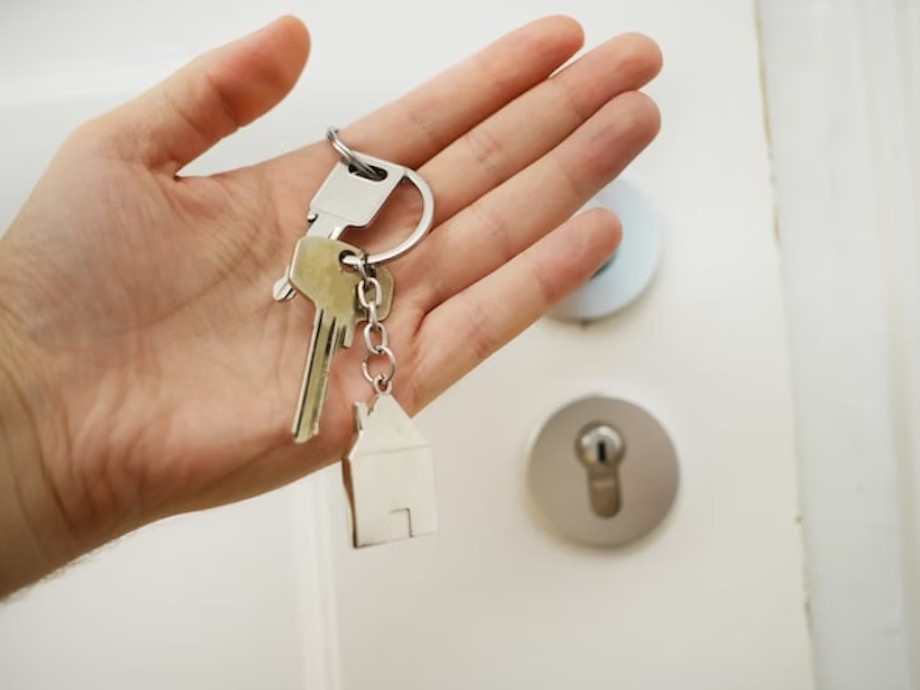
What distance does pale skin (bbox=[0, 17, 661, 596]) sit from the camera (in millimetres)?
472

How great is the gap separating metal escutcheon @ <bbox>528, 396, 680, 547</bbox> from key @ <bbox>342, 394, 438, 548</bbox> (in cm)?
12

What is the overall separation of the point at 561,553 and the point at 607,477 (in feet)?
0.19

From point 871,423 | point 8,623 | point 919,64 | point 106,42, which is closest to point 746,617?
point 871,423

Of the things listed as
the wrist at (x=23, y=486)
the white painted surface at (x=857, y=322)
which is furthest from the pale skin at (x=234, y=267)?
the white painted surface at (x=857, y=322)

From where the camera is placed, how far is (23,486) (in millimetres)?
465

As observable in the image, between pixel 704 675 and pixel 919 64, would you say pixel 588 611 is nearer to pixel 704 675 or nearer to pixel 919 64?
pixel 704 675

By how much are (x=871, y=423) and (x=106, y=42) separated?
1.86ft

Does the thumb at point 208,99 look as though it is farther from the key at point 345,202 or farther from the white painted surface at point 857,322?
the white painted surface at point 857,322

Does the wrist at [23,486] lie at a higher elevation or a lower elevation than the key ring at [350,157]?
lower

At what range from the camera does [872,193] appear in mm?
530

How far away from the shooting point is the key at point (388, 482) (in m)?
0.42

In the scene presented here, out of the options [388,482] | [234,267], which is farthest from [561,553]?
[234,267]

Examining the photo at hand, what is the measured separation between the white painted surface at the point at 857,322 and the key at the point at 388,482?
0.87 feet

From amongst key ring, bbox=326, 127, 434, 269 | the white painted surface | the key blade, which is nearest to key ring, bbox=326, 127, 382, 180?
key ring, bbox=326, 127, 434, 269
